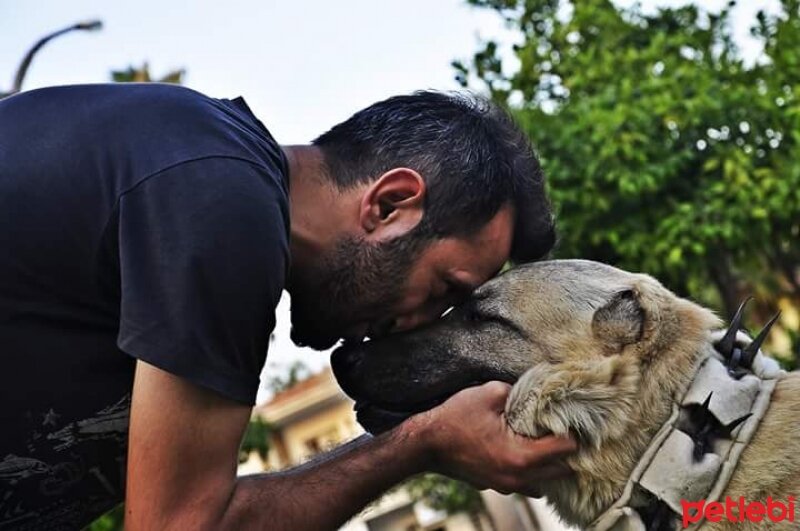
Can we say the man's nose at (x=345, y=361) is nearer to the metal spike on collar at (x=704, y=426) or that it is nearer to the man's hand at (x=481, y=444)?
the man's hand at (x=481, y=444)

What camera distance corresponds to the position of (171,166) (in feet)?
9.00

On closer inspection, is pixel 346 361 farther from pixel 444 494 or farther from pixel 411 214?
pixel 444 494

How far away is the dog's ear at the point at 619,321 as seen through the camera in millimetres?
3695

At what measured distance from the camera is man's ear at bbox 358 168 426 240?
134 inches

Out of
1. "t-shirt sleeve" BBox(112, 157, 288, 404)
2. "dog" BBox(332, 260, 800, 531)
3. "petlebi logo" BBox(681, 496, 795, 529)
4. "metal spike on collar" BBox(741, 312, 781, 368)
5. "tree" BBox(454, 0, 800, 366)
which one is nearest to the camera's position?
"t-shirt sleeve" BBox(112, 157, 288, 404)

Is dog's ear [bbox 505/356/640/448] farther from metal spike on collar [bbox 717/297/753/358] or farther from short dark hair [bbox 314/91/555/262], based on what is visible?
short dark hair [bbox 314/91/555/262]

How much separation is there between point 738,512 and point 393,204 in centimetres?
134

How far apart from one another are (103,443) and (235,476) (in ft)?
1.33

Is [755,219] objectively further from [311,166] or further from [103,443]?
[103,443]

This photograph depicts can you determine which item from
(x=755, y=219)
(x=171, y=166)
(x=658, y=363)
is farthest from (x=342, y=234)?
(x=755, y=219)

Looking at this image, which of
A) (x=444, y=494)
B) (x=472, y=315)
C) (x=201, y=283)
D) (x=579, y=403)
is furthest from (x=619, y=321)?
(x=444, y=494)

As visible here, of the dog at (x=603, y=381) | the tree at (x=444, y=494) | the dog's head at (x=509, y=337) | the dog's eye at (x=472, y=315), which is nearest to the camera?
the dog at (x=603, y=381)

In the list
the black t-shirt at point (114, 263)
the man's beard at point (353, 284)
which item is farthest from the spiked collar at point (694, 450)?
the black t-shirt at point (114, 263)

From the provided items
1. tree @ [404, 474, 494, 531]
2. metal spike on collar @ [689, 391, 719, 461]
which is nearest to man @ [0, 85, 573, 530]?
metal spike on collar @ [689, 391, 719, 461]
